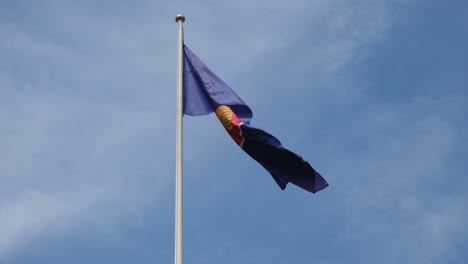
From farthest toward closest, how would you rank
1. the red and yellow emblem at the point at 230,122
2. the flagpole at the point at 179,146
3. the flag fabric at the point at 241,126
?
the red and yellow emblem at the point at 230,122 → the flag fabric at the point at 241,126 → the flagpole at the point at 179,146

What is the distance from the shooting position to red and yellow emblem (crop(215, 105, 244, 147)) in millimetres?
20125

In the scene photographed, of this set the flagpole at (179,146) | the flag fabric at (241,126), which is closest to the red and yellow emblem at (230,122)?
the flag fabric at (241,126)

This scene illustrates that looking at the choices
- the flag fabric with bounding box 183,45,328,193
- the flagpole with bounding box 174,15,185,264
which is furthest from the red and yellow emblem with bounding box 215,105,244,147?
the flagpole with bounding box 174,15,185,264

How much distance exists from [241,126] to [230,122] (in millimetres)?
348

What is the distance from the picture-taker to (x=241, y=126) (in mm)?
19984

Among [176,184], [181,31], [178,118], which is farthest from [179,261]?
[181,31]

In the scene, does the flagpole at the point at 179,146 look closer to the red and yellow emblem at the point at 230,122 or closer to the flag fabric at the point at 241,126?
the flag fabric at the point at 241,126

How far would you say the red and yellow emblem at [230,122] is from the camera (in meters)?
20.1

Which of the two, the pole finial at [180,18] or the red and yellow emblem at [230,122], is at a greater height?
the pole finial at [180,18]

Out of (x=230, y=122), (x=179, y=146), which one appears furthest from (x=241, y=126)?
(x=179, y=146)

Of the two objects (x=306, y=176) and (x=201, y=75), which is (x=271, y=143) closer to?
(x=306, y=176)

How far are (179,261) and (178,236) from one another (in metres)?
0.61

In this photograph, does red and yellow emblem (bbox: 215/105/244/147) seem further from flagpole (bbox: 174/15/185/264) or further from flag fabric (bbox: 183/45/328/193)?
flagpole (bbox: 174/15/185/264)

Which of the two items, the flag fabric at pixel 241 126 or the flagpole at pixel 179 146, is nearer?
the flagpole at pixel 179 146
